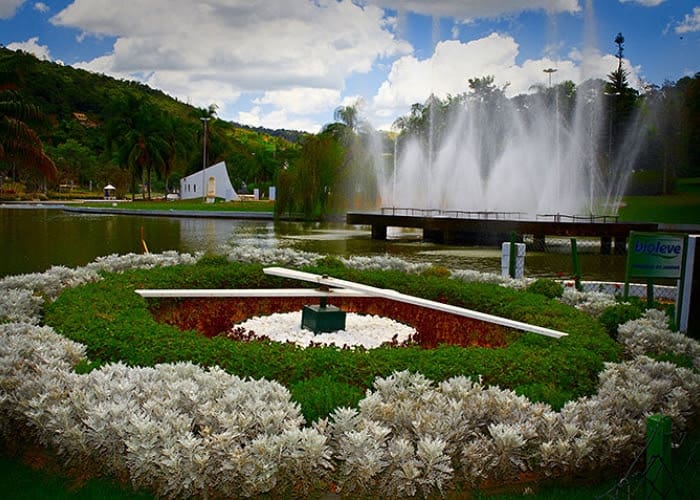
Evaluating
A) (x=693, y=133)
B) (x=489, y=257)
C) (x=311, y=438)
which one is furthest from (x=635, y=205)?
(x=311, y=438)

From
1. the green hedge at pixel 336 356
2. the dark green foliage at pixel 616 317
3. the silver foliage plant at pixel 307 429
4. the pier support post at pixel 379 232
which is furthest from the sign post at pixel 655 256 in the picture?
the pier support post at pixel 379 232

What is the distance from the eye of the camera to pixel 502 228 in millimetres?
25078

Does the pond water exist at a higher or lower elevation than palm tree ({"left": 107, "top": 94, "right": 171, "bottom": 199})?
lower

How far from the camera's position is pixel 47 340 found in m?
5.77

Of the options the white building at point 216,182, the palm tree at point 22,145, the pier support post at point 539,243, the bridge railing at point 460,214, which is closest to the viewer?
the pier support post at point 539,243

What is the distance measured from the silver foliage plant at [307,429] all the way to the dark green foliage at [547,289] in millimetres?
3670

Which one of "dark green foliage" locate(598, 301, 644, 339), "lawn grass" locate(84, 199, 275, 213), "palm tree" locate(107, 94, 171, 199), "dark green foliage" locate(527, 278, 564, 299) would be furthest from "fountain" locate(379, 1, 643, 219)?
"palm tree" locate(107, 94, 171, 199)

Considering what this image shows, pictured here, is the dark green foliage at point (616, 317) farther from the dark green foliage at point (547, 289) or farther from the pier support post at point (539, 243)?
the pier support post at point (539, 243)

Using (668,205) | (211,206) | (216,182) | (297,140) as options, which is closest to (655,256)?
(668,205)

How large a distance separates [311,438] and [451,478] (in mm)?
903

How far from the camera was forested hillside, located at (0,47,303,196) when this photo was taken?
7575 cm

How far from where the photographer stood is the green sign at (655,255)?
7902 millimetres

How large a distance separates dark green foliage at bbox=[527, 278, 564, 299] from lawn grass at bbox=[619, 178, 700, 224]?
42.6 meters

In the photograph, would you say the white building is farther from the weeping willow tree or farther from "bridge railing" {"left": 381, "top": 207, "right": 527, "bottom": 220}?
"bridge railing" {"left": 381, "top": 207, "right": 527, "bottom": 220}
